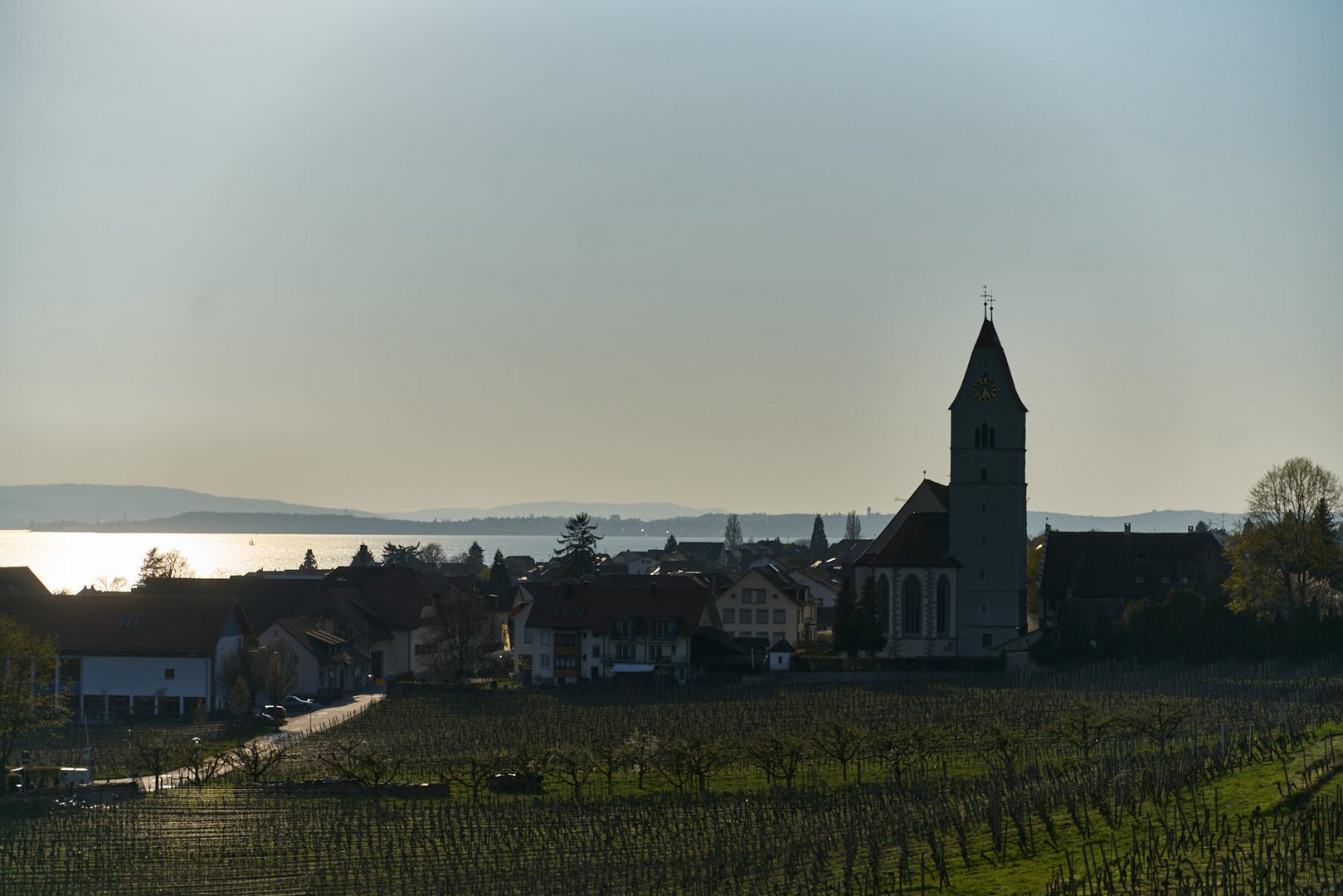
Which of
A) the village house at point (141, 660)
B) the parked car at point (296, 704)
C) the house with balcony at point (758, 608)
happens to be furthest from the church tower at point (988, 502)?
the village house at point (141, 660)

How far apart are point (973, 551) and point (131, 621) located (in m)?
44.6

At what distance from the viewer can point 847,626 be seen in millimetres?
83625

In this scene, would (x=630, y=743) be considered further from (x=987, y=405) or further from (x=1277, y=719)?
(x=987, y=405)

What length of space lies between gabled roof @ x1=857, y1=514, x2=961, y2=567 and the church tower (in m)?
1.33

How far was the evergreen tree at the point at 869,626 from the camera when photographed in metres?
83.1

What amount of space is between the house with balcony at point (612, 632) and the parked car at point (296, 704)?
46.8ft

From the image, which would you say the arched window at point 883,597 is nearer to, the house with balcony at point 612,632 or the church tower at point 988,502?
the church tower at point 988,502

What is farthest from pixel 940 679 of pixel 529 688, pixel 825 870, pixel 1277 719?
pixel 825 870

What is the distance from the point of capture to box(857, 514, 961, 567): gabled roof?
280ft

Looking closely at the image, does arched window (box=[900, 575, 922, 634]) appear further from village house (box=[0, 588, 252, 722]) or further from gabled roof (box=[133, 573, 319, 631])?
village house (box=[0, 588, 252, 722])

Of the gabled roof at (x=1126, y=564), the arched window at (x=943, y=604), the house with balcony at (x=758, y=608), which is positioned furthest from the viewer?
the house with balcony at (x=758, y=608)

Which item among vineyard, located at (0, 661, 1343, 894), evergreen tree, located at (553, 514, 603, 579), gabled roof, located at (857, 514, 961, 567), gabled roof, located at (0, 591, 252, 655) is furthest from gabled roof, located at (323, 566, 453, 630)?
evergreen tree, located at (553, 514, 603, 579)

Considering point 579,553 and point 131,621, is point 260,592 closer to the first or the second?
point 131,621

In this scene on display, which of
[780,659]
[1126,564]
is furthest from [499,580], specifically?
[1126,564]
